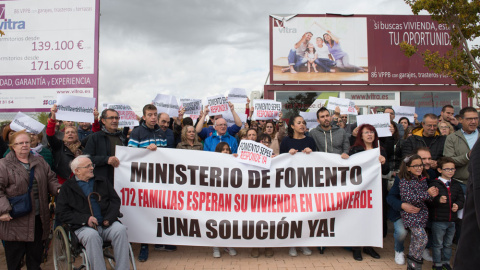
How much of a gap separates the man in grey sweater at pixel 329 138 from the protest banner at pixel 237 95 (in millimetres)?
2603

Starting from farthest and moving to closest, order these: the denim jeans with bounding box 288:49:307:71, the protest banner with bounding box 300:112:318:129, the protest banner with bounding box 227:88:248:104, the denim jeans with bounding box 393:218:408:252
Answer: the denim jeans with bounding box 288:49:307:71 → the protest banner with bounding box 300:112:318:129 → the protest banner with bounding box 227:88:248:104 → the denim jeans with bounding box 393:218:408:252

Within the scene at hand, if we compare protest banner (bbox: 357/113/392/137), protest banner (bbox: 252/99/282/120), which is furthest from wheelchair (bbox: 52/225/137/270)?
protest banner (bbox: 357/113/392/137)

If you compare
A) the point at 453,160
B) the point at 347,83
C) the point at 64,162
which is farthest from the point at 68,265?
the point at 347,83

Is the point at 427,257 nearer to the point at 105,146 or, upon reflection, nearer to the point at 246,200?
the point at 246,200

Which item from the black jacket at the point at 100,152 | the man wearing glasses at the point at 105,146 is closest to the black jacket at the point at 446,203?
the man wearing glasses at the point at 105,146

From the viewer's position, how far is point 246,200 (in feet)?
16.8

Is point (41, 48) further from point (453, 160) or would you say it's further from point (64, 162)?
point (453, 160)

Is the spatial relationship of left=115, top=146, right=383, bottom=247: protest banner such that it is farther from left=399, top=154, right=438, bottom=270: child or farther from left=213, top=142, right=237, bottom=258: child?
left=399, top=154, right=438, bottom=270: child

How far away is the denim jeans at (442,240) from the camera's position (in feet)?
15.0

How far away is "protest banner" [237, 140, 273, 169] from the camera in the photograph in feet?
16.8

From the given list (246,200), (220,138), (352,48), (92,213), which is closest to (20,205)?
(92,213)

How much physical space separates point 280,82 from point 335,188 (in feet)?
39.8

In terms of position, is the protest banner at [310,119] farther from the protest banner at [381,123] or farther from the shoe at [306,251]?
the shoe at [306,251]

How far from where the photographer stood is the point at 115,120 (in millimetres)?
5191
